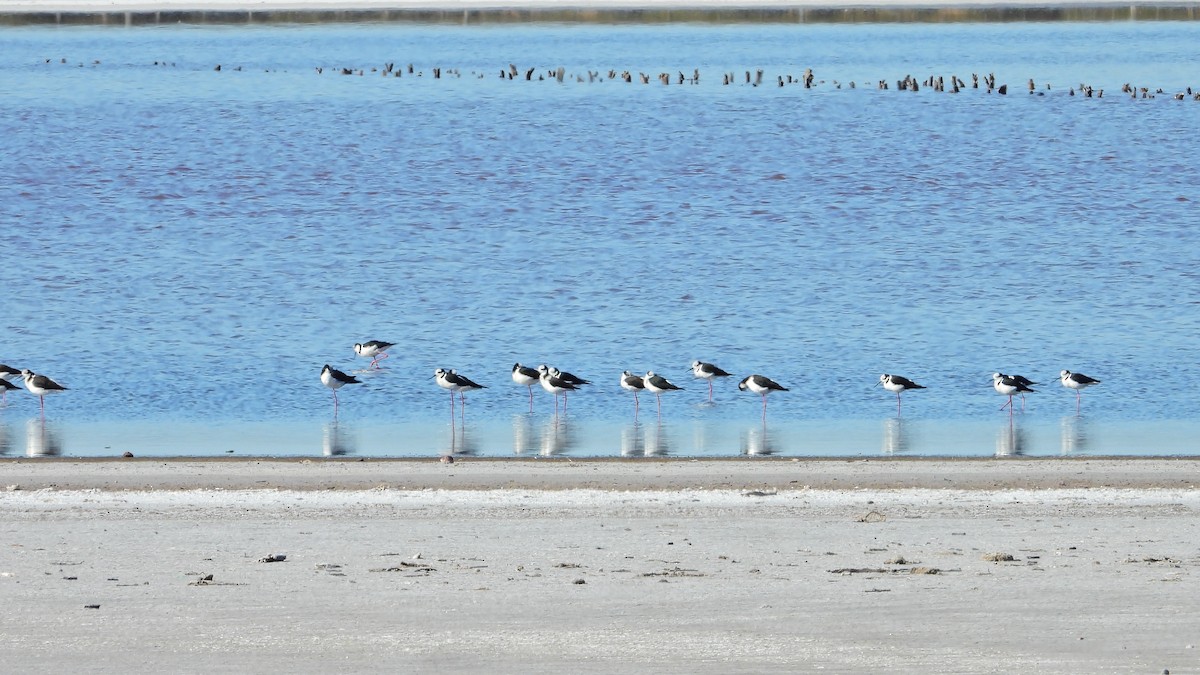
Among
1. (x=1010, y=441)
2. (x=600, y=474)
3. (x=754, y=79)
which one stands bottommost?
(x=600, y=474)

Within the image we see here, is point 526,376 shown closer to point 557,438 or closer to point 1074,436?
point 557,438

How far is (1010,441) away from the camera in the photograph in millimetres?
20500

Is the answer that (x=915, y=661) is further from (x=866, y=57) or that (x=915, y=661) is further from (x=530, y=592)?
(x=866, y=57)

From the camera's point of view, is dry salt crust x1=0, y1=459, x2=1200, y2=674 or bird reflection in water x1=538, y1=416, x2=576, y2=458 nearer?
dry salt crust x1=0, y1=459, x2=1200, y2=674

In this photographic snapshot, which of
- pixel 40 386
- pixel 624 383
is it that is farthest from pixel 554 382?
pixel 40 386

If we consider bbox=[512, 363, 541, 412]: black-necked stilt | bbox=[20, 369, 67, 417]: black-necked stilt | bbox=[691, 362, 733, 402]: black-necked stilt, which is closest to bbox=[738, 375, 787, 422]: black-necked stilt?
bbox=[691, 362, 733, 402]: black-necked stilt

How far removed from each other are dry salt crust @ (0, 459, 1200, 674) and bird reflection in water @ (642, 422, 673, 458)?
4.30 ft

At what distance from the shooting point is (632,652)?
36.4ft

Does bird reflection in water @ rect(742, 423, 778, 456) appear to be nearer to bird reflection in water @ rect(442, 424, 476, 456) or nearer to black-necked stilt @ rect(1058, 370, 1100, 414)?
bird reflection in water @ rect(442, 424, 476, 456)

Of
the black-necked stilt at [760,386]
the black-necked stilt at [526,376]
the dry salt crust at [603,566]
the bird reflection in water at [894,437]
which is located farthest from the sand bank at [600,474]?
the black-necked stilt at [526,376]

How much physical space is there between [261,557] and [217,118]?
177 ft

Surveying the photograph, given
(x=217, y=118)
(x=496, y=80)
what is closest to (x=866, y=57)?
(x=496, y=80)

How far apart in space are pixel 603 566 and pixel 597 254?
80.7 feet

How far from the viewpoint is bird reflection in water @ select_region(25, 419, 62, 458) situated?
65.0 feet
